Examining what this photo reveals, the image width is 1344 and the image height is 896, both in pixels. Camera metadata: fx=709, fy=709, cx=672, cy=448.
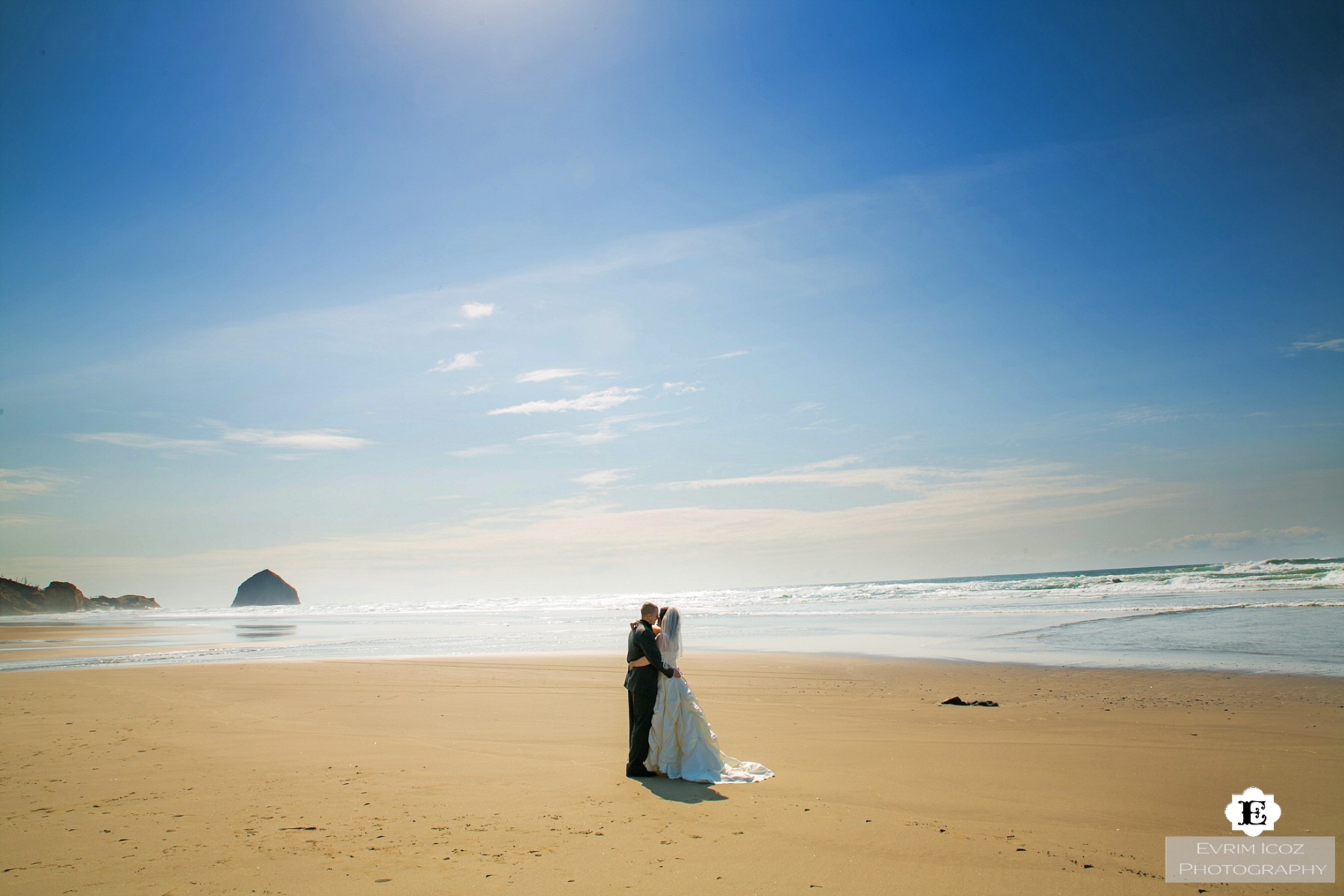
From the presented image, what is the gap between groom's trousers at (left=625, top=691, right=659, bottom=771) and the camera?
743 centimetres

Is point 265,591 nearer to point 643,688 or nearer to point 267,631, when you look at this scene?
point 267,631

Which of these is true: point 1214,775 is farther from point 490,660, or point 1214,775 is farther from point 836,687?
point 490,660

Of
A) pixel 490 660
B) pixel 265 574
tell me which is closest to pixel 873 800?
pixel 490 660

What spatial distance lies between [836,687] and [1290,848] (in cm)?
834

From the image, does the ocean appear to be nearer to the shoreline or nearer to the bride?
the shoreline

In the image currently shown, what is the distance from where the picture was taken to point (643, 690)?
7.59 m

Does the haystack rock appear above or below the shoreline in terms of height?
below

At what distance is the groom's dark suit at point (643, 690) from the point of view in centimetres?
744

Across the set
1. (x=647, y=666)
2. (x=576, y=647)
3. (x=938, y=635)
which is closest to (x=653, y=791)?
(x=647, y=666)

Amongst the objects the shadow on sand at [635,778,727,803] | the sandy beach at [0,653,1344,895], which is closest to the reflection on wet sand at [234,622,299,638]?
the sandy beach at [0,653,1344,895]

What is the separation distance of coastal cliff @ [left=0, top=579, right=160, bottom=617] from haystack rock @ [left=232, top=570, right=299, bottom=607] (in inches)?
560

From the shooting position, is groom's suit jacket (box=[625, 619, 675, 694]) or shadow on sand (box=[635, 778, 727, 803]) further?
groom's suit jacket (box=[625, 619, 675, 694])

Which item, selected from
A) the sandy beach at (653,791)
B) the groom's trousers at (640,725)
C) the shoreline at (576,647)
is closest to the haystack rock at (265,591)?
the shoreline at (576,647)

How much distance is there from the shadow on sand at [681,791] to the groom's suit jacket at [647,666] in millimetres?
879
